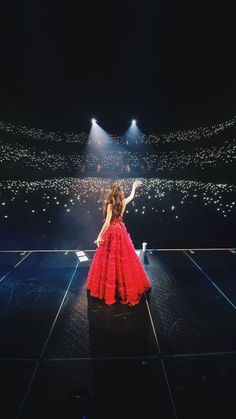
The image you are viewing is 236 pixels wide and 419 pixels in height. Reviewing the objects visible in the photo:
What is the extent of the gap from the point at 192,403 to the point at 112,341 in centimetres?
93

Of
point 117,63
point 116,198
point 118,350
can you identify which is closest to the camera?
point 118,350

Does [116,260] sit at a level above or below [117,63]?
A: below

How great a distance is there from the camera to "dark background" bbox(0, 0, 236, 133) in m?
4.39

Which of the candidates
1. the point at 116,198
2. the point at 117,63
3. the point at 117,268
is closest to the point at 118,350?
the point at 117,268

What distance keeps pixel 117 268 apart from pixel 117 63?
15.6 ft

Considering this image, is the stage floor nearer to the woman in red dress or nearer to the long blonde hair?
the woman in red dress

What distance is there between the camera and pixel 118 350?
236cm

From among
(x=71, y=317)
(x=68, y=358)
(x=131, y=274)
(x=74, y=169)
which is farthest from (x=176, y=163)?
(x=68, y=358)

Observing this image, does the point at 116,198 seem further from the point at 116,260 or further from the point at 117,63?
the point at 117,63

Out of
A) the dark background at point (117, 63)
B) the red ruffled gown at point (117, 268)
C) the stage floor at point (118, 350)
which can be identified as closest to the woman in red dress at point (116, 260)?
the red ruffled gown at point (117, 268)

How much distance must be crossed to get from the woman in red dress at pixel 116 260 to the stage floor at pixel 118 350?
169mm

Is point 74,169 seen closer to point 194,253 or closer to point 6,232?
point 6,232

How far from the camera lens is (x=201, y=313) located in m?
3.00

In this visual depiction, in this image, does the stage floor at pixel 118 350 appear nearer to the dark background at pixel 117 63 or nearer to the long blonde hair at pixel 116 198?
the long blonde hair at pixel 116 198
